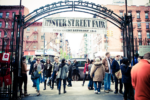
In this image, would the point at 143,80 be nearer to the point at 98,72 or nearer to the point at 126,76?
the point at 126,76

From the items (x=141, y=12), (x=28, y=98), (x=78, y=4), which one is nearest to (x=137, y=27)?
(x=141, y=12)

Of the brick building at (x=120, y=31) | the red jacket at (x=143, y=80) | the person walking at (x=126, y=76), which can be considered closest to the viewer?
the red jacket at (x=143, y=80)

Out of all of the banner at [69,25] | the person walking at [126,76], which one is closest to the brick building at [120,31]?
the banner at [69,25]

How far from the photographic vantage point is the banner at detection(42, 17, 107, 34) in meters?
5.82

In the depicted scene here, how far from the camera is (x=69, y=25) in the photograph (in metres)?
5.83

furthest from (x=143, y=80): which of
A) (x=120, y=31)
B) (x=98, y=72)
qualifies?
(x=120, y=31)

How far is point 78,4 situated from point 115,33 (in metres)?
32.7

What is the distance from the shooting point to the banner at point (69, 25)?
582 centimetres

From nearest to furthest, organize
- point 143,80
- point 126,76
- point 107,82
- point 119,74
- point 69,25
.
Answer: point 143,80 → point 126,76 → point 69,25 → point 119,74 → point 107,82

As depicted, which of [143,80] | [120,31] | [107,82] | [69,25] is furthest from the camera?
[120,31]

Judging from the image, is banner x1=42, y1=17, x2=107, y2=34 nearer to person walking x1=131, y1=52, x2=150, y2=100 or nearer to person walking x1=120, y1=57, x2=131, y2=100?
person walking x1=120, y1=57, x2=131, y2=100

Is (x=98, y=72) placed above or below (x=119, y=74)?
above

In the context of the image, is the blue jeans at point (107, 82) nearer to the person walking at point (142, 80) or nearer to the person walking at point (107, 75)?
the person walking at point (107, 75)

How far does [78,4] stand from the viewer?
571cm
